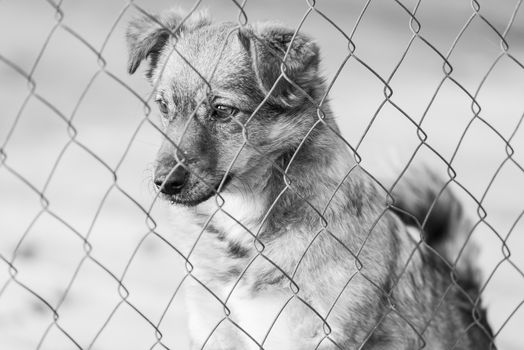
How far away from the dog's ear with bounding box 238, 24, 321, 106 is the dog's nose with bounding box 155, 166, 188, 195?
Answer: 437 millimetres

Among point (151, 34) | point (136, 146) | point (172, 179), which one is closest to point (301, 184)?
point (172, 179)

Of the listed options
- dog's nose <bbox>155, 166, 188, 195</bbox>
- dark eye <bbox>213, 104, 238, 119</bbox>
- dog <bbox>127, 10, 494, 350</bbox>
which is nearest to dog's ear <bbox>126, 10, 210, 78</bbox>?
dog <bbox>127, 10, 494, 350</bbox>

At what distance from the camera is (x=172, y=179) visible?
132 inches

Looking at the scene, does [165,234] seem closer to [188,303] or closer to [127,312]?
[127,312]

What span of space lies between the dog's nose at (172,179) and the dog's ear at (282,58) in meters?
0.44

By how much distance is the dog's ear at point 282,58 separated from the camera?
10.8 ft

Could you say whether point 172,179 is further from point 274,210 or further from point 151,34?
point 151,34

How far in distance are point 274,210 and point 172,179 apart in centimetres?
52

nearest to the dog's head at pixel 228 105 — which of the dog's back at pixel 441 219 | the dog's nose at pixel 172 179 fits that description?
the dog's nose at pixel 172 179

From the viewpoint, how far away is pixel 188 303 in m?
3.81

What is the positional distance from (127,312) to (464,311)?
180 centimetres

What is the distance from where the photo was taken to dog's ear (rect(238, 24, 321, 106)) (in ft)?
10.8

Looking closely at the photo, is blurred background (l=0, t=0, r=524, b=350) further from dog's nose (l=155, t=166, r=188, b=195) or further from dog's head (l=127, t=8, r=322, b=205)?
dog's nose (l=155, t=166, r=188, b=195)

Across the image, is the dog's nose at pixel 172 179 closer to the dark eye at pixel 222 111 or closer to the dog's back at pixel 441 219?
the dark eye at pixel 222 111
